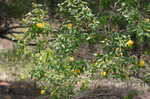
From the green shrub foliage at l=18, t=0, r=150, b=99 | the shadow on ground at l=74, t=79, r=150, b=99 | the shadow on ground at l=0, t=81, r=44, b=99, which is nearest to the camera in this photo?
the green shrub foliage at l=18, t=0, r=150, b=99

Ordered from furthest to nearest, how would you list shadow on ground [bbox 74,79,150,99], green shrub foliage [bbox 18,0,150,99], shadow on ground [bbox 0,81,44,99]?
shadow on ground [bbox 0,81,44,99]
shadow on ground [bbox 74,79,150,99]
green shrub foliage [bbox 18,0,150,99]

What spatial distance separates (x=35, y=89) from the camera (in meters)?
10.6

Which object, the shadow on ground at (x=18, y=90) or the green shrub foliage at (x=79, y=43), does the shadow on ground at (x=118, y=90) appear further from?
the green shrub foliage at (x=79, y=43)

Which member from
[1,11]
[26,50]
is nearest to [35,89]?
[1,11]

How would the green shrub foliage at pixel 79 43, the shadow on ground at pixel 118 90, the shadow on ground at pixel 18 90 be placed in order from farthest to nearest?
1. the shadow on ground at pixel 18 90
2. the shadow on ground at pixel 118 90
3. the green shrub foliage at pixel 79 43

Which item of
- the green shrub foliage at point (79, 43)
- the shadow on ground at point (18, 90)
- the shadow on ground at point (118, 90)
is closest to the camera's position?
the green shrub foliage at point (79, 43)

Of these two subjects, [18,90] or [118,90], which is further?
[18,90]

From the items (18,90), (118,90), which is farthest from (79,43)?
(18,90)

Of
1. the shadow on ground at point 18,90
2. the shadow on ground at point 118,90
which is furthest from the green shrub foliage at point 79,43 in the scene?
the shadow on ground at point 18,90

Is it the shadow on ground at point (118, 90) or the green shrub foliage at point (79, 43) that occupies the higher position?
the green shrub foliage at point (79, 43)

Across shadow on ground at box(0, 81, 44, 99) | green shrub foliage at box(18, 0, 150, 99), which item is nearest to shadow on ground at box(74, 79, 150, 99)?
shadow on ground at box(0, 81, 44, 99)

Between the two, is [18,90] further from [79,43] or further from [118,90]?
[79,43]

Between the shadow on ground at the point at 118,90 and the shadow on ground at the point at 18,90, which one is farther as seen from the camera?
the shadow on ground at the point at 18,90

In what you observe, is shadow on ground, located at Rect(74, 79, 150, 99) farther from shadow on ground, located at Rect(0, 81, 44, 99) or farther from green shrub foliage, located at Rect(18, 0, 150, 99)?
green shrub foliage, located at Rect(18, 0, 150, 99)
